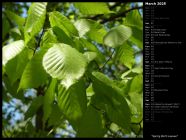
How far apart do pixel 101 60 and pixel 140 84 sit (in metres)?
0.25

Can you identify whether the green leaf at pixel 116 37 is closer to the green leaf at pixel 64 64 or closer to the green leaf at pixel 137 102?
Result: the green leaf at pixel 64 64

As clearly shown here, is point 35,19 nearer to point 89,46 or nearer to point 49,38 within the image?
point 49,38

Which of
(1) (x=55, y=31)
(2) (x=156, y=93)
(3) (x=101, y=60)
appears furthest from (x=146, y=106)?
(1) (x=55, y=31)

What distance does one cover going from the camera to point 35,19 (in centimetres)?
147

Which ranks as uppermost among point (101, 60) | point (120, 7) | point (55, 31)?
point (55, 31)

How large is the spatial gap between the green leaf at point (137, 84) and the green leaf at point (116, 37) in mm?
485

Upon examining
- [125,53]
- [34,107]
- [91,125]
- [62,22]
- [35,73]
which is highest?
[62,22]

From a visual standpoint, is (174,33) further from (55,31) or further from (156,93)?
(55,31)

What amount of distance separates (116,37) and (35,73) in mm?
313

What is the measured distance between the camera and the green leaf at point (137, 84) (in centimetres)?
189

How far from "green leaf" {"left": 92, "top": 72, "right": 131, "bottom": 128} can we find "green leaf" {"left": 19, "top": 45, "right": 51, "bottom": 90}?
0.63ft

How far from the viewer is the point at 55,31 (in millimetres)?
1457

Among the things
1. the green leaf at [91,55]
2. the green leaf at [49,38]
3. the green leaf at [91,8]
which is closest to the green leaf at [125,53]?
the green leaf at [91,55]

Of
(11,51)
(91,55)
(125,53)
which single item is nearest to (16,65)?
(11,51)
